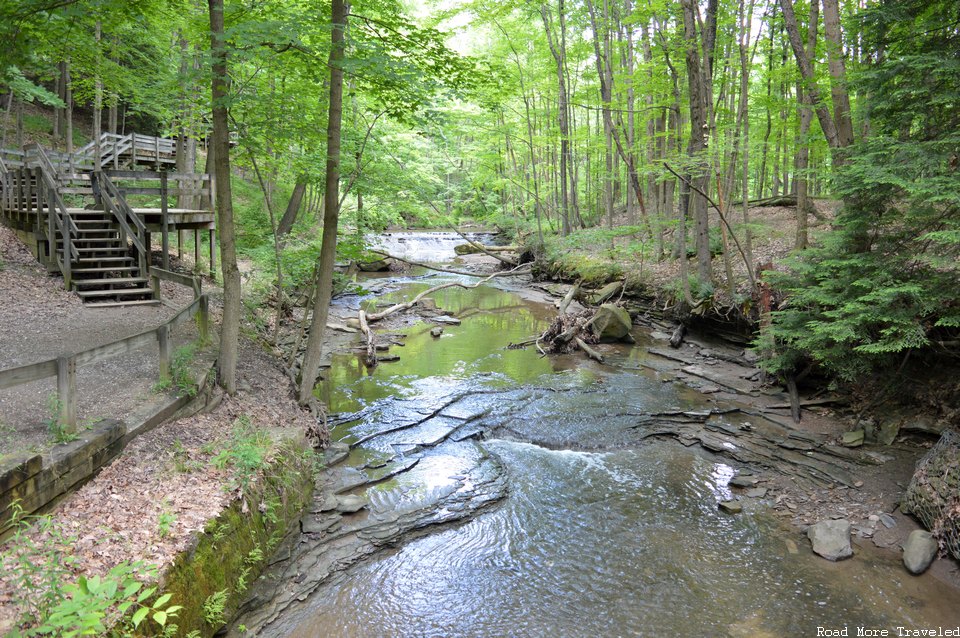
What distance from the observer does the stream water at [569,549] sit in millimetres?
5371

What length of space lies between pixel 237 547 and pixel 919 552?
7.36 metres

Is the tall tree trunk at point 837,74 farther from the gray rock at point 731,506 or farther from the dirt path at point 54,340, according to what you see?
the dirt path at point 54,340

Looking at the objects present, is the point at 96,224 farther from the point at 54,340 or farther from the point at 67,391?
the point at 67,391

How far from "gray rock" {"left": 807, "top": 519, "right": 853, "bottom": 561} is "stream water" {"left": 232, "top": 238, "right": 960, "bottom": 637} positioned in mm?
133

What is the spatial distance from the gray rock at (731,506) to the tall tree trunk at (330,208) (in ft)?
21.8

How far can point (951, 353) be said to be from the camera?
795 cm

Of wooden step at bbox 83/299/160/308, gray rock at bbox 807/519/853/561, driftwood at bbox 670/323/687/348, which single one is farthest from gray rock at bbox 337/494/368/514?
driftwood at bbox 670/323/687/348

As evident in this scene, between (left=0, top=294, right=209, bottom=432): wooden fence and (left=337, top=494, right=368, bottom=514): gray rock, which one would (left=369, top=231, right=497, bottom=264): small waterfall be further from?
(left=0, top=294, right=209, bottom=432): wooden fence

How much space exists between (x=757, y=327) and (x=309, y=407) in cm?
1057

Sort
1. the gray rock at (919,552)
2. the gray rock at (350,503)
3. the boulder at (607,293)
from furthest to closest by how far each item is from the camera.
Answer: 1. the boulder at (607,293)
2. the gray rock at (350,503)
3. the gray rock at (919,552)

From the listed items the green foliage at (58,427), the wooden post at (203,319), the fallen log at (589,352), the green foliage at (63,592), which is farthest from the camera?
the fallen log at (589,352)

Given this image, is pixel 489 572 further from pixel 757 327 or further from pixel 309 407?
pixel 757 327

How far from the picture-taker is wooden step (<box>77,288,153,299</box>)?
430 inches

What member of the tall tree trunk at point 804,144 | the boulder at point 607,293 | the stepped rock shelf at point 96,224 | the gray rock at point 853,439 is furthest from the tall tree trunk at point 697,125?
the stepped rock shelf at point 96,224
